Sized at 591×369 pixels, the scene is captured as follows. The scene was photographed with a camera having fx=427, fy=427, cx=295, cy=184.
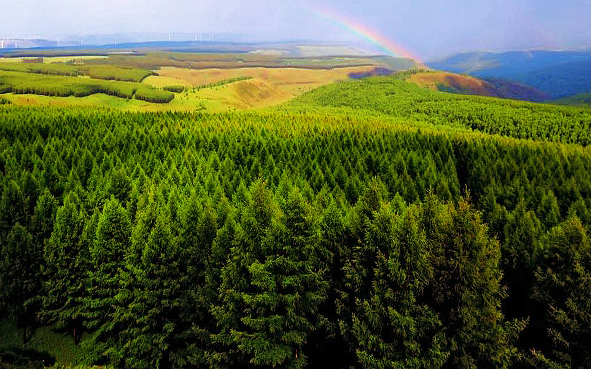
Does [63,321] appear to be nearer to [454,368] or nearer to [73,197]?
[73,197]

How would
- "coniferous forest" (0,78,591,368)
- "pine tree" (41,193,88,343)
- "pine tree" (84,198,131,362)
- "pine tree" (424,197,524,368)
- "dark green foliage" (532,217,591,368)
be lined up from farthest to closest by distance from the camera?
"pine tree" (41,193,88,343), "pine tree" (84,198,131,362), "dark green foliage" (532,217,591,368), "coniferous forest" (0,78,591,368), "pine tree" (424,197,524,368)

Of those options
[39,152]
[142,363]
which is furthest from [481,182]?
[39,152]

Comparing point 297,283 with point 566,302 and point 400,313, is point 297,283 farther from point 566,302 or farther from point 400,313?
point 566,302

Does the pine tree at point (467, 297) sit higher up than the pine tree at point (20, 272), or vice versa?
the pine tree at point (467, 297)

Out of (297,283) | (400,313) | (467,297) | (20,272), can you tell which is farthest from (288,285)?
(20,272)

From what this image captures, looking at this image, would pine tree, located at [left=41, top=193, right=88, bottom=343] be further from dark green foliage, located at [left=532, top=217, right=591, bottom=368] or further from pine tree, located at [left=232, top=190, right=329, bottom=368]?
dark green foliage, located at [left=532, top=217, right=591, bottom=368]

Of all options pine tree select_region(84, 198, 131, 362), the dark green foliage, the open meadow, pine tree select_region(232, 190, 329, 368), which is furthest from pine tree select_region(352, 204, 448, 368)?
pine tree select_region(84, 198, 131, 362)

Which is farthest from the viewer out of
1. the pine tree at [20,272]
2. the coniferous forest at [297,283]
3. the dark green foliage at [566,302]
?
the pine tree at [20,272]

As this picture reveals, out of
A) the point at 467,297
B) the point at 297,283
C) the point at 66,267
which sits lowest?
the point at 66,267

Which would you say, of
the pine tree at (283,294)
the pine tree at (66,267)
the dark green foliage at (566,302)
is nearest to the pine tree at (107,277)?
the pine tree at (66,267)

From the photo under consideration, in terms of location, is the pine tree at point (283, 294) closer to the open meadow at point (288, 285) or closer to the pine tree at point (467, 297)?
the open meadow at point (288, 285)

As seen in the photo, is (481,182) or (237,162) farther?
(237,162)
